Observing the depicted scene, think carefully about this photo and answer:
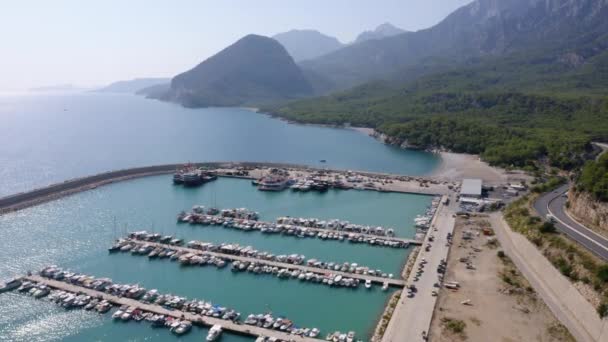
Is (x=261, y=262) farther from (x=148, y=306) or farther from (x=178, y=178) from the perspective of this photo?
(x=178, y=178)

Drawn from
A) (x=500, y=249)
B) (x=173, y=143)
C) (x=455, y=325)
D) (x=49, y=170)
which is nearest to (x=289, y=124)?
(x=173, y=143)

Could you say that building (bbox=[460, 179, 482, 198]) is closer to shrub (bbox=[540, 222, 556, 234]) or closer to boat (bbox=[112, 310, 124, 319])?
shrub (bbox=[540, 222, 556, 234])

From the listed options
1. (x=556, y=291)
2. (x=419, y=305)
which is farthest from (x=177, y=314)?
(x=556, y=291)

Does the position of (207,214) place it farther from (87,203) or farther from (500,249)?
(500,249)

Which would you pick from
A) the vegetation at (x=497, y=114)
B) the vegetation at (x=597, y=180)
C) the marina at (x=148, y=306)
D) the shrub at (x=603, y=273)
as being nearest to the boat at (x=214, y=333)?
the marina at (x=148, y=306)

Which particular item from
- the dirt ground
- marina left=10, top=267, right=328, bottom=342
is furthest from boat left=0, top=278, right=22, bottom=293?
the dirt ground

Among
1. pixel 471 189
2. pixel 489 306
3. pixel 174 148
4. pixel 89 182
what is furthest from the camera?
pixel 174 148

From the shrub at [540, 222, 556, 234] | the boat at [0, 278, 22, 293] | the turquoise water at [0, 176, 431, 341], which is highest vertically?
the shrub at [540, 222, 556, 234]

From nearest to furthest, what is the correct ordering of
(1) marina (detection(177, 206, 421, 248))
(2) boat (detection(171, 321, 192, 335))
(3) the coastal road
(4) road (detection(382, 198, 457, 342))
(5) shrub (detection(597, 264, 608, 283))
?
(4) road (detection(382, 198, 457, 342)) → (5) shrub (detection(597, 264, 608, 283)) → (2) boat (detection(171, 321, 192, 335)) → (3) the coastal road → (1) marina (detection(177, 206, 421, 248))
